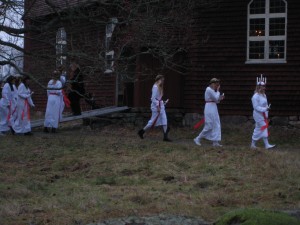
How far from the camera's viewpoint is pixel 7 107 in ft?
→ 62.9

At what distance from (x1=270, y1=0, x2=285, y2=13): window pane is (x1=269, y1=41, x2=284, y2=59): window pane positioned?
1.07 metres

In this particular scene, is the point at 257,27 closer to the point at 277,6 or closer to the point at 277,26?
the point at 277,26

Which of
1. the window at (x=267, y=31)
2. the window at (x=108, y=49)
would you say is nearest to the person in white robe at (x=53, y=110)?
the window at (x=108, y=49)

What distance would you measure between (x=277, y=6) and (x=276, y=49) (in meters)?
1.45

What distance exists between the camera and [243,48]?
20656mm

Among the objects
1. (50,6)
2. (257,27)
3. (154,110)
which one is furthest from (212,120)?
(257,27)

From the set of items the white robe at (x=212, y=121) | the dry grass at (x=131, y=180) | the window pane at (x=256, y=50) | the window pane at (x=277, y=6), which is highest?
the window pane at (x=277, y=6)

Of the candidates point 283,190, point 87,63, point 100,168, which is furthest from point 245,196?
point 87,63

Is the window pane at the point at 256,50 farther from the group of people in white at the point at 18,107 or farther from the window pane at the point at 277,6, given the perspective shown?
the group of people in white at the point at 18,107

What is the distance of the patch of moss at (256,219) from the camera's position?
6.64m

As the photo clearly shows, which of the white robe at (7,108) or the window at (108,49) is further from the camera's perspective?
the white robe at (7,108)

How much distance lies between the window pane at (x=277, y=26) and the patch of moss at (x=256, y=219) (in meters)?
14.2

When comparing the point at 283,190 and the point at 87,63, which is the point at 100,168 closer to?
the point at 87,63

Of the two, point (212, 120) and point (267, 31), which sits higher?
point (267, 31)
